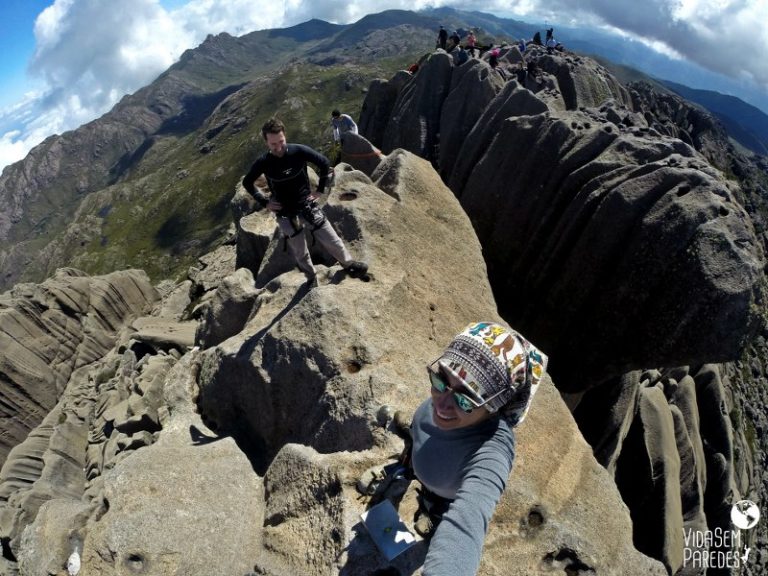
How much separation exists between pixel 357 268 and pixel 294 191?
3.12 metres

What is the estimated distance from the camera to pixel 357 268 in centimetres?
1479

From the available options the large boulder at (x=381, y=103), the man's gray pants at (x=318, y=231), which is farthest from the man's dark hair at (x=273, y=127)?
the large boulder at (x=381, y=103)

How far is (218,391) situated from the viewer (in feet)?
47.9

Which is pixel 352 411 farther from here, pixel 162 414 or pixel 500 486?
pixel 162 414

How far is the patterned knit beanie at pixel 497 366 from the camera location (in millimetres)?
5617

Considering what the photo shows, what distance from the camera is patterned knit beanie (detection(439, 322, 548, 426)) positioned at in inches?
221

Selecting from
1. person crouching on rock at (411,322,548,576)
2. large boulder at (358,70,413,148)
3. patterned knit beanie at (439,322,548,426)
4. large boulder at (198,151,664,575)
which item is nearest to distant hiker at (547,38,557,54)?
large boulder at (358,70,413,148)

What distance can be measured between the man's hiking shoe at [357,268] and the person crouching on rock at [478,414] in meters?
8.85

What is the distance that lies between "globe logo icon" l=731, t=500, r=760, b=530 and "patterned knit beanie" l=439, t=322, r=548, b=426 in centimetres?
3011

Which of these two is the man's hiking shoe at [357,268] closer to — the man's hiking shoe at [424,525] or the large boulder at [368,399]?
the large boulder at [368,399]

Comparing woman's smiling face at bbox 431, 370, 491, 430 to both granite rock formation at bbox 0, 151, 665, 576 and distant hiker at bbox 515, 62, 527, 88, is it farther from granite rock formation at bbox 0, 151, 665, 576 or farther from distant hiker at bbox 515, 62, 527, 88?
distant hiker at bbox 515, 62, 527, 88

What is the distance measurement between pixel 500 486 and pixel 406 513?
3.87 meters

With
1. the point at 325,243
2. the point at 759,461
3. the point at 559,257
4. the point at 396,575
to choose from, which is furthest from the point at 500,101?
the point at 759,461

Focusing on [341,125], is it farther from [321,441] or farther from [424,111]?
[321,441]
